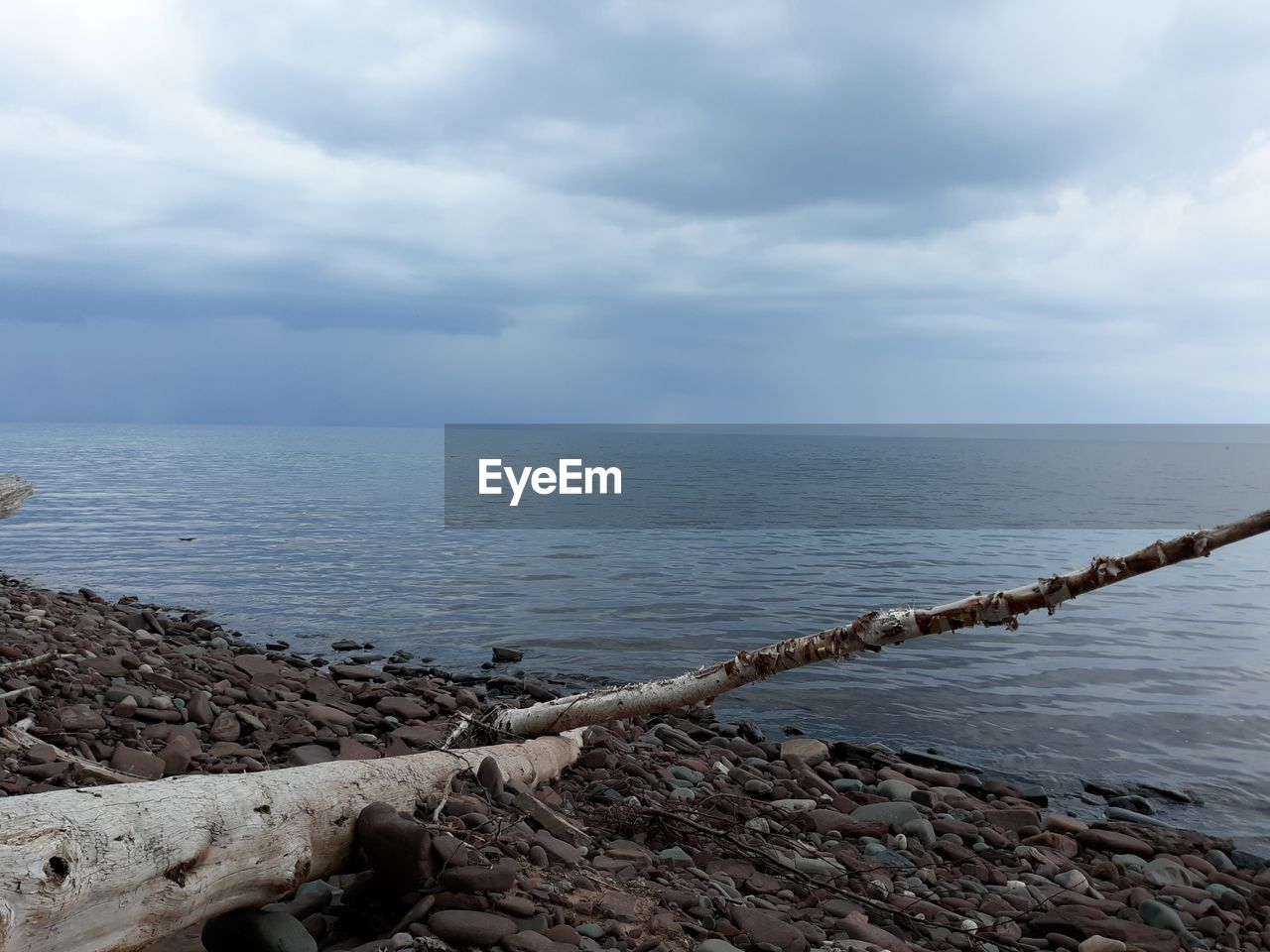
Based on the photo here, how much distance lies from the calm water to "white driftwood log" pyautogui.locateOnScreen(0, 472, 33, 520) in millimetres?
4171

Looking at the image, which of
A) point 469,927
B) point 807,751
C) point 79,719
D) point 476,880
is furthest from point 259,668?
point 469,927

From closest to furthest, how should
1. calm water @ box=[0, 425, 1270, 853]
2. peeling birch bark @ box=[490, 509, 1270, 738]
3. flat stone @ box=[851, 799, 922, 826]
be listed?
1. peeling birch bark @ box=[490, 509, 1270, 738]
2. flat stone @ box=[851, 799, 922, 826]
3. calm water @ box=[0, 425, 1270, 853]

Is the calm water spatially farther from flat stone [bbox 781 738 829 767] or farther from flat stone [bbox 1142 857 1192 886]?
flat stone [bbox 1142 857 1192 886]

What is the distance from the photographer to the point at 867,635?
6.02m

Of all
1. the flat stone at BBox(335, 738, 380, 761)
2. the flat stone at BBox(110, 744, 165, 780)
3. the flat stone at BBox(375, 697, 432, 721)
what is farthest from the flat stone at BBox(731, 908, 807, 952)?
the flat stone at BBox(375, 697, 432, 721)

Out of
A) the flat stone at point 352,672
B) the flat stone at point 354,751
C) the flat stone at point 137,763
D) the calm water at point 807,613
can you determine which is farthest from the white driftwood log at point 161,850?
the calm water at point 807,613

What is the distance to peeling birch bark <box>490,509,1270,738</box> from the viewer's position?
4699 mm

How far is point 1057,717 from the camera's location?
473 inches

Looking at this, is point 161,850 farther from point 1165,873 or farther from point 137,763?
point 1165,873

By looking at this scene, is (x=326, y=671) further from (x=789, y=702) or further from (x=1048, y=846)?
(x=1048, y=846)

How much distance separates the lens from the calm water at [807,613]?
1141 cm

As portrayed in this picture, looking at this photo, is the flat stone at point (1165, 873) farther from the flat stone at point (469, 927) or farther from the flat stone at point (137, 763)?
the flat stone at point (137, 763)

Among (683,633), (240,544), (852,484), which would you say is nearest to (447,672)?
(683,633)

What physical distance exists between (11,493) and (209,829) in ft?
40.1
